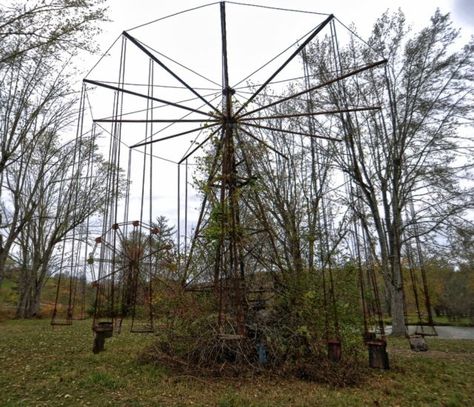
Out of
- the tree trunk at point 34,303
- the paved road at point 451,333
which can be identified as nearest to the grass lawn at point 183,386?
the paved road at point 451,333

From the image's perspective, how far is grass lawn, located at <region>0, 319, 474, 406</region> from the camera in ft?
15.7

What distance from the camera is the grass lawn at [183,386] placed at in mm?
4797

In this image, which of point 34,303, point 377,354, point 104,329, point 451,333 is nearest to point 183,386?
point 104,329

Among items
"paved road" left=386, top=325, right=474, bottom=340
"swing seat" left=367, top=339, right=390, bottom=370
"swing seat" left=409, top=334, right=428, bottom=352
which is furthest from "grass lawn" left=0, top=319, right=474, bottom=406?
"paved road" left=386, top=325, right=474, bottom=340

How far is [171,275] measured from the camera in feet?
25.7

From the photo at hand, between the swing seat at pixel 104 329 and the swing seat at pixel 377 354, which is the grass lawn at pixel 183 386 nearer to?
the swing seat at pixel 377 354

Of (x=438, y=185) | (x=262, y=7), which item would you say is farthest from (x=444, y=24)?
(x=262, y=7)

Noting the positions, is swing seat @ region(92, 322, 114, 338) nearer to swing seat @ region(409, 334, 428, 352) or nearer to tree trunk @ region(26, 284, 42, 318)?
swing seat @ region(409, 334, 428, 352)

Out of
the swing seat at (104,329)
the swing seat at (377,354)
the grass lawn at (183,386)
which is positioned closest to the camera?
the grass lawn at (183,386)

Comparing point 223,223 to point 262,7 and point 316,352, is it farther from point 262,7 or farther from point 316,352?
point 262,7

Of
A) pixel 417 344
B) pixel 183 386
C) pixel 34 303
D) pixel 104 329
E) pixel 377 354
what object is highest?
pixel 34 303

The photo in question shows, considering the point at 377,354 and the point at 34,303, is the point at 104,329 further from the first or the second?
the point at 34,303

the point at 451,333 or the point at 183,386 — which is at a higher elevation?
the point at 183,386

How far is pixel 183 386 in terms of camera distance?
550 centimetres
